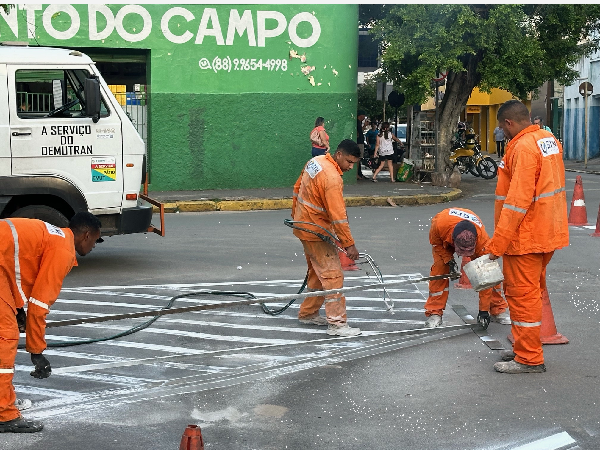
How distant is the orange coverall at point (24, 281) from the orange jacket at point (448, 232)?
3612 mm

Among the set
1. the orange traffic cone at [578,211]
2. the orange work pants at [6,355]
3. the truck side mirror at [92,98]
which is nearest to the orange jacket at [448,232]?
the orange work pants at [6,355]

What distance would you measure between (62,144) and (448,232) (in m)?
4.61

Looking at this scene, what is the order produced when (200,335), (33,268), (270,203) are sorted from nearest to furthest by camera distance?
(33,268) → (200,335) → (270,203)

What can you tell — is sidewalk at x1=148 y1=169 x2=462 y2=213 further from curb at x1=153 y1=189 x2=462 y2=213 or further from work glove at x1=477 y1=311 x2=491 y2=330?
work glove at x1=477 y1=311 x2=491 y2=330

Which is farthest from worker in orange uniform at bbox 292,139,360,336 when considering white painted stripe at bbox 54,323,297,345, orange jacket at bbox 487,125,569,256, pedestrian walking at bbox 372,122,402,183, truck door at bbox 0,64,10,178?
pedestrian walking at bbox 372,122,402,183

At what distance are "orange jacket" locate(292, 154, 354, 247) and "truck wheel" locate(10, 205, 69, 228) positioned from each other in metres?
3.28

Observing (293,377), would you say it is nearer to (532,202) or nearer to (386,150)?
(532,202)

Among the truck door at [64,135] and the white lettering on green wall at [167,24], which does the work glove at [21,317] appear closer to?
the truck door at [64,135]

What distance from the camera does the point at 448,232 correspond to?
26.2 feet

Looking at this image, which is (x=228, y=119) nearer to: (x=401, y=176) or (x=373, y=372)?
(x=401, y=176)

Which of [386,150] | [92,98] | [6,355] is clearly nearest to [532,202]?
[6,355]

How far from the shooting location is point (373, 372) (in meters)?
6.81

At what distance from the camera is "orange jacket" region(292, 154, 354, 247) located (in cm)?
777

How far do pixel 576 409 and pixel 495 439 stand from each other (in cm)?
84
